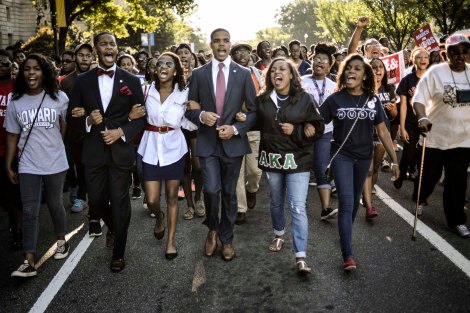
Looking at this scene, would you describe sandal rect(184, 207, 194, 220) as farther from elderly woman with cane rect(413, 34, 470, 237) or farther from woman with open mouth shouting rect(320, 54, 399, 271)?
elderly woman with cane rect(413, 34, 470, 237)

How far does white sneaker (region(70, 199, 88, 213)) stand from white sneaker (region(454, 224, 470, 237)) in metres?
5.16

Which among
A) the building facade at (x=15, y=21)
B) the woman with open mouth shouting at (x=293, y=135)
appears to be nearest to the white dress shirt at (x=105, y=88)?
the woman with open mouth shouting at (x=293, y=135)

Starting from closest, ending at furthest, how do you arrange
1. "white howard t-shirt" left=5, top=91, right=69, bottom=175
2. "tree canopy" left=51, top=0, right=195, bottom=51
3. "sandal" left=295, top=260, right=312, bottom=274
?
"sandal" left=295, top=260, right=312, bottom=274 < "white howard t-shirt" left=5, top=91, right=69, bottom=175 < "tree canopy" left=51, top=0, right=195, bottom=51

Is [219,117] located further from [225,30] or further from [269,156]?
[225,30]

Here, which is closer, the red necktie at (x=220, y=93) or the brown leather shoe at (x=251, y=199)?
the red necktie at (x=220, y=93)

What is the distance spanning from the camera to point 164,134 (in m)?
4.66

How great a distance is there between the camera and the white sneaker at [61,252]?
4801 millimetres

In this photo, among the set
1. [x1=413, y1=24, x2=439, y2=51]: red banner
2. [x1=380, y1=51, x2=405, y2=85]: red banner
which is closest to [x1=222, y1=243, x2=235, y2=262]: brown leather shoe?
[x1=380, y1=51, x2=405, y2=85]: red banner

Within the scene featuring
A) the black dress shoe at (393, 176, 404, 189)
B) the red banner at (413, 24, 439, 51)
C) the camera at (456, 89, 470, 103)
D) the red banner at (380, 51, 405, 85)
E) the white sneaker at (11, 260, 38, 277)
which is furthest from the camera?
the red banner at (413, 24, 439, 51)

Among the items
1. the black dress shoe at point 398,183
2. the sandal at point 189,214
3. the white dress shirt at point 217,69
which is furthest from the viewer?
the black dress shoe at point 398,183

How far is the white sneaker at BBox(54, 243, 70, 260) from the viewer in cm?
480

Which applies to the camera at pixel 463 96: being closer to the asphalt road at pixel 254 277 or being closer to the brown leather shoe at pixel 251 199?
the asphalt road at pixel 254 277

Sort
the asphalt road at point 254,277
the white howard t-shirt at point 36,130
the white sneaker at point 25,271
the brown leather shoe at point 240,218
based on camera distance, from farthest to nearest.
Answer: the brown leather shoe at point 240,218 < the white howard t-shirt at point 36,130 < the white sneaker at point 25,271 < the asphalt road at point 254,277

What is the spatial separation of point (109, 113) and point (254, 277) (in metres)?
2.17
